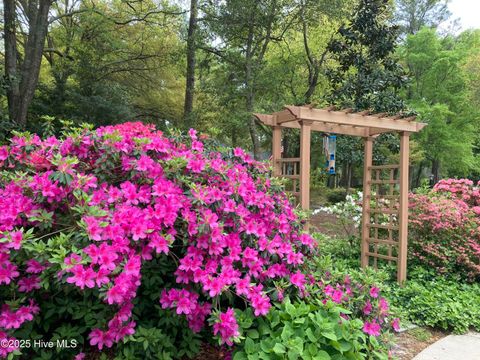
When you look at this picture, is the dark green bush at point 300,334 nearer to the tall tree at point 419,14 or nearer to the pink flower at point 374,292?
the pink flower at point 374,292

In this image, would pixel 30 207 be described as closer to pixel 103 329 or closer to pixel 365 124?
pixel 103 329

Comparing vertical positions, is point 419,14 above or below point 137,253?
above

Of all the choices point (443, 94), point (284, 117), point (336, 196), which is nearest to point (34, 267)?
point (284, 117)

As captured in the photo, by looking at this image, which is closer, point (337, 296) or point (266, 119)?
Result: point (337, 296)

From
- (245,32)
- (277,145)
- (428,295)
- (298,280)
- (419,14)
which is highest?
(419,14)

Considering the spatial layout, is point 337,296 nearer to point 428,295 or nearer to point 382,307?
point 382,307

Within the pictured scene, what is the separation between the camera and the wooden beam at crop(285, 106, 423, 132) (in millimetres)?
3654

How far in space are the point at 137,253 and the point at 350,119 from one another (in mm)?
2946

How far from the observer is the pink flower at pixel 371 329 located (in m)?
2.26

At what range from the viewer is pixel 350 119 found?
4.02 m

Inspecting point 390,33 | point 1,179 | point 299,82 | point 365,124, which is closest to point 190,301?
point 1,179

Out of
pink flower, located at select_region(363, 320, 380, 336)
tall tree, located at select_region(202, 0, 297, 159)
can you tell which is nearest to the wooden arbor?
pink flower, located at select_region(363, 320, 380, 336)

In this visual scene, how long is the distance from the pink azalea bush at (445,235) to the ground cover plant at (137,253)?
2.98 metres

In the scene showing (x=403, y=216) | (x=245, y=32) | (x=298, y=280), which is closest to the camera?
(x=298, y=280)
